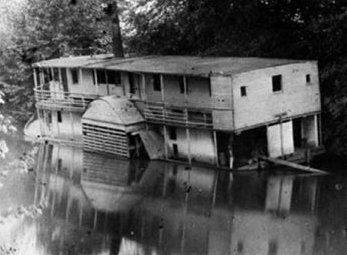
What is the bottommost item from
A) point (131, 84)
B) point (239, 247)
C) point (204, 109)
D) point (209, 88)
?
point (239, 247)

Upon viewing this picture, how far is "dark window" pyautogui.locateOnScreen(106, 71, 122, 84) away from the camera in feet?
144

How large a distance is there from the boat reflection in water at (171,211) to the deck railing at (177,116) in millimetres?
2446

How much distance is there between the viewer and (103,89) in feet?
149

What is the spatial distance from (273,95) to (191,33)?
16.1 m

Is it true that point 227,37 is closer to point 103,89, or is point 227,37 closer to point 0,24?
point 103,89

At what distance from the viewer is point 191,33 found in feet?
167

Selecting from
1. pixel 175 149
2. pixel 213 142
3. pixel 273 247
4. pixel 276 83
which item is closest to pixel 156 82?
pixel 175 149

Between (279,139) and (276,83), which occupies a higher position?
(276,83)

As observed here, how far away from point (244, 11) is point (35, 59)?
22.0 metres

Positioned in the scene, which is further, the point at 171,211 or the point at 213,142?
the point at 213,142

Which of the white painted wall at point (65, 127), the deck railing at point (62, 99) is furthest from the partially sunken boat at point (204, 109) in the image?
the white painted wall at point (65, 127)

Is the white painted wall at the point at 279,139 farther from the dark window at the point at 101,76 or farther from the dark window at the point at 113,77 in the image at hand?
the dark window at the point at 101,76

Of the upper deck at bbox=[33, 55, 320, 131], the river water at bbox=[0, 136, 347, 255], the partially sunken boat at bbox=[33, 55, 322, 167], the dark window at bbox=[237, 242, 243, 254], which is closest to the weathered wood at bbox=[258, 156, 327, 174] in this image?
the river water at bbox=[0, 136, 347, 255]

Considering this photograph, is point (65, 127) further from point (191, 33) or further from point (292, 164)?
point (292, 164)
